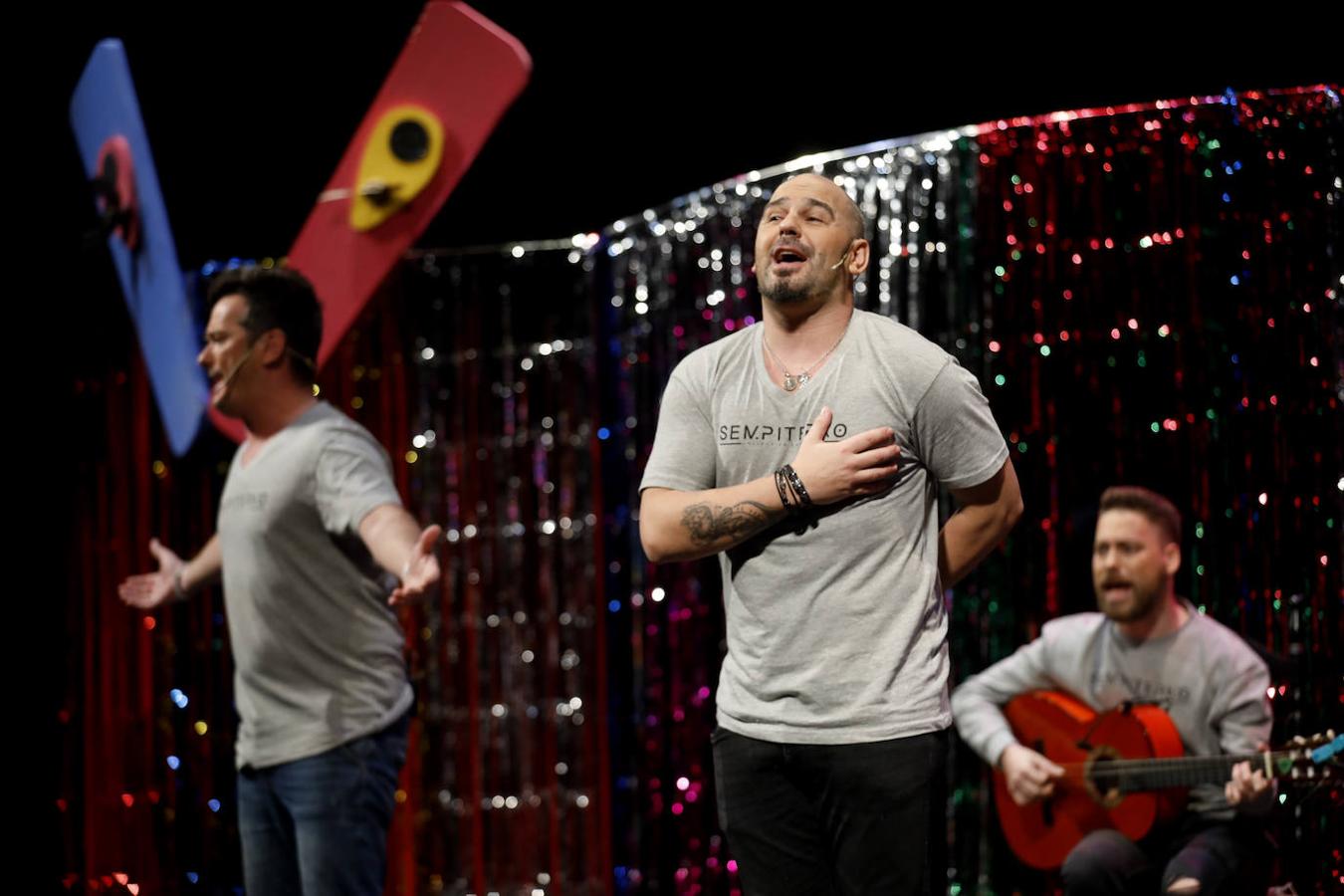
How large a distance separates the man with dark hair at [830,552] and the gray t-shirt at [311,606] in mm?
684

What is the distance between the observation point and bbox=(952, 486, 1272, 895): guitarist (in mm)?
2955

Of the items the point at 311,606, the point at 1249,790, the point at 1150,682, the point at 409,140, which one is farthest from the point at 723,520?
the point at 409,140

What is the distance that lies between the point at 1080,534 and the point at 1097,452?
8.0 inches

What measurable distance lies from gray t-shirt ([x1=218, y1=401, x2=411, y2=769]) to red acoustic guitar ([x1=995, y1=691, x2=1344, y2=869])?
164cm

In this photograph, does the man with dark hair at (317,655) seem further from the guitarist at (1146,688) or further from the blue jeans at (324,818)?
the guitarist at (1146,688)

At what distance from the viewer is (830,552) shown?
177 cm

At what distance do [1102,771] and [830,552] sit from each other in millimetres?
1709

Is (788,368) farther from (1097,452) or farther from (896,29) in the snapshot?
(896,29)

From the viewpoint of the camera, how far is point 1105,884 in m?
3.01

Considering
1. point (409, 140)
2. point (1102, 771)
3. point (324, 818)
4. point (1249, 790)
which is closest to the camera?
point (324, 818)

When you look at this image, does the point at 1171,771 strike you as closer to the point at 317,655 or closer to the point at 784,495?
the point at 784,495

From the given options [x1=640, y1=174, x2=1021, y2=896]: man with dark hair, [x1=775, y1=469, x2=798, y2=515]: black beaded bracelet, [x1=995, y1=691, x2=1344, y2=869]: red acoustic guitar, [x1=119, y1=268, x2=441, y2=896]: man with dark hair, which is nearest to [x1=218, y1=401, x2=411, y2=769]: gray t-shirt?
→ [x1=119, y1=268, x2=441, y2=896]: man with dark hair

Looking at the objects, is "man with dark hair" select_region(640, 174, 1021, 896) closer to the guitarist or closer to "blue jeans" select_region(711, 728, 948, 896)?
"blue jeans" select_region(711, 728, 948, 896)

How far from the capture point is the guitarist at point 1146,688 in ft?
9.70
